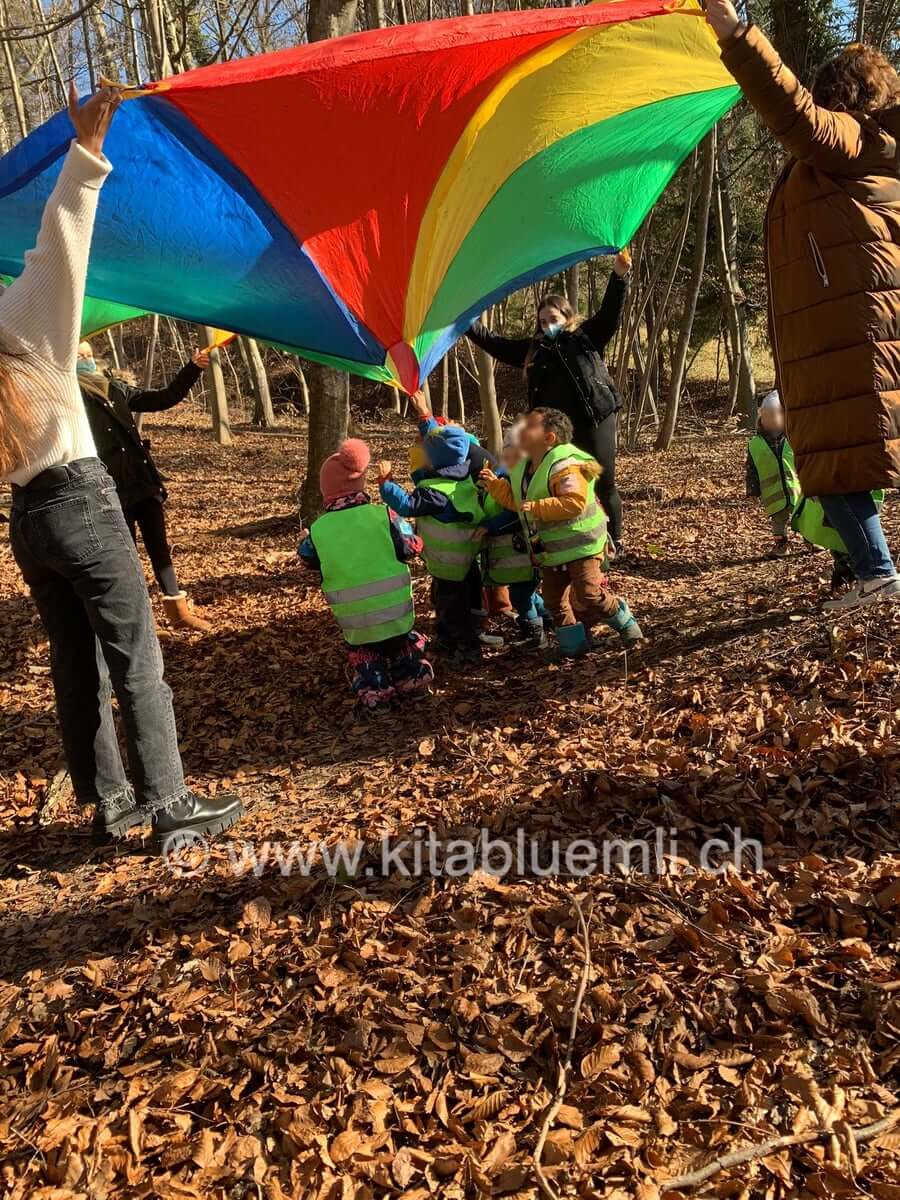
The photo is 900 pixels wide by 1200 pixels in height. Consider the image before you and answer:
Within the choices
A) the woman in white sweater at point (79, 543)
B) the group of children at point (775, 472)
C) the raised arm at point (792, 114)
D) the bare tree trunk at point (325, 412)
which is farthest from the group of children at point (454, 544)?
the bare tree trunk at point (325, 412)

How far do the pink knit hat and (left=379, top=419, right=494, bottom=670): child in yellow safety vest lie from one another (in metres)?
0.15

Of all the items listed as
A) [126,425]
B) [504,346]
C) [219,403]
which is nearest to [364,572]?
[126,425]

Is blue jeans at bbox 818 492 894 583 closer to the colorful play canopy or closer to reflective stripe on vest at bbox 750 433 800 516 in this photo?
the colorful play canopy

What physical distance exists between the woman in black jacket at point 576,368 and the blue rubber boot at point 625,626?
1.22 metres

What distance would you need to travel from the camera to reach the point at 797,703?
3336mm

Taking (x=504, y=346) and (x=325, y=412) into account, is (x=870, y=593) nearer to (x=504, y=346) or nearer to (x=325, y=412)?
(x=504, y=346)

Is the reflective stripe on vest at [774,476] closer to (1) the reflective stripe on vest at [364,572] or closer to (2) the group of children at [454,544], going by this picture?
(2) the group of children at [454,544]

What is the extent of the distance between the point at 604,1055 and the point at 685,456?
12413mm

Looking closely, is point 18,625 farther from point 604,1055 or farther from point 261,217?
point 604,1055

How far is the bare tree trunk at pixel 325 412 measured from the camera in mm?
7023

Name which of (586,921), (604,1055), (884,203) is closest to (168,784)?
(586,921)

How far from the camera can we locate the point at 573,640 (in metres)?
4.59

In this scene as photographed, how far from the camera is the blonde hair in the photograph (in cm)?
253

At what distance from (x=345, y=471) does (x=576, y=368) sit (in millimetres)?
1947
